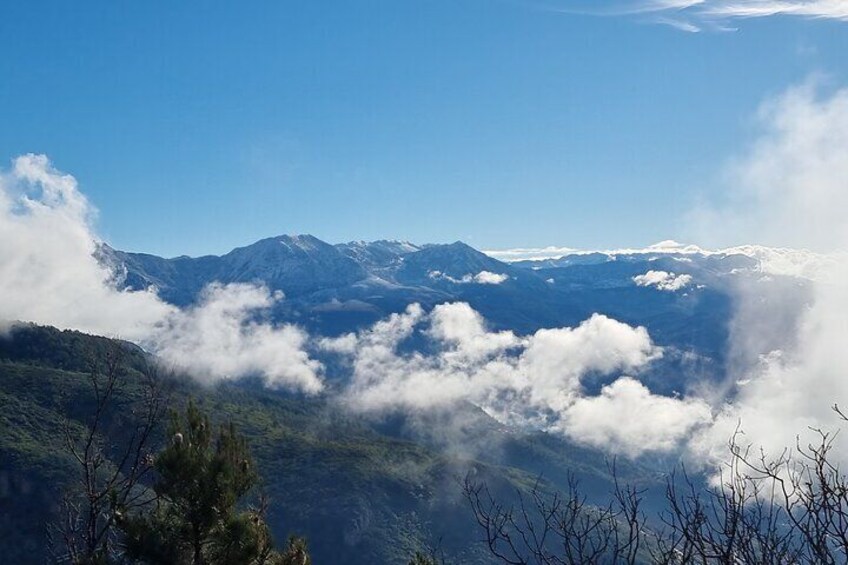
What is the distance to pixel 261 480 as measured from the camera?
19969 millimetres

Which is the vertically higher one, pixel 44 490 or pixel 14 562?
pixel 44 490

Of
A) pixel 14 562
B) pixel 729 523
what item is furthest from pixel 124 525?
pixel 14 562

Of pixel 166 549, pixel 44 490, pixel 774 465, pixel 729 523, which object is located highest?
pixel 774 465

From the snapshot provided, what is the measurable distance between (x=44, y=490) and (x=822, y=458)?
663 feet

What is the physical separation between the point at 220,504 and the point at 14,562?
17333 centimetres

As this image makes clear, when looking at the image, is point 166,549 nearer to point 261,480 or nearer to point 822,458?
point 261,480

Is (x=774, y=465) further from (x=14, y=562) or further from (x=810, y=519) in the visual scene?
(x=14, y=562)

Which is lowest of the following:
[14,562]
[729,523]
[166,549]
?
[14,562]

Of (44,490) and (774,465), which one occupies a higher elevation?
(774,465)

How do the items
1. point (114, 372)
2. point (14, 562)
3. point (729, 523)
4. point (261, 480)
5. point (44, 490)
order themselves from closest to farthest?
point (729, 523) → point (114, 372) → point (261, 480) → point (14, 562) → point (44, 490)

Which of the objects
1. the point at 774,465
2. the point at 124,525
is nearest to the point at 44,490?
the point at 124,525

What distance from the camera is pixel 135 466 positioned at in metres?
15.7

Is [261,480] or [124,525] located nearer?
[124,525]

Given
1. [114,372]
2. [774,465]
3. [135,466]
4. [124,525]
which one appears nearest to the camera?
[774,465]
